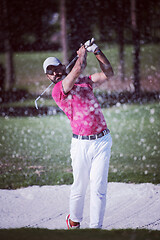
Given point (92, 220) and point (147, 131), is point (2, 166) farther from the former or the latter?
point (147, 131)

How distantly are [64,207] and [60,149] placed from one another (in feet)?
12.5

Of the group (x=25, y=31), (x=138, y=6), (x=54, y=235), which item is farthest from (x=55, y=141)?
(x=25, y=31)

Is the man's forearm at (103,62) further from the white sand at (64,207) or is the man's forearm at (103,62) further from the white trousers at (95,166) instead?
the white sand at (64,207)

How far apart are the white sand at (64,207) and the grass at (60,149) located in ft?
1.78

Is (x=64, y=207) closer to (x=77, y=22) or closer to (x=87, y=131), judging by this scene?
(x=87, y=131)

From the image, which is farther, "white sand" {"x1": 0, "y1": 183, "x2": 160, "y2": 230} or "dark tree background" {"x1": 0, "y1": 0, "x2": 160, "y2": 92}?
"dark tree background" {"x1": 0, "y1": 0, "x2": 160, "y2": 92}

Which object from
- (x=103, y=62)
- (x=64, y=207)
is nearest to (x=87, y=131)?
(x=103, y=62)

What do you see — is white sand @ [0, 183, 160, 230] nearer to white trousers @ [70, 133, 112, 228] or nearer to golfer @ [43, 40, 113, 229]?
white trousers @ [70, 133, 112, 228]

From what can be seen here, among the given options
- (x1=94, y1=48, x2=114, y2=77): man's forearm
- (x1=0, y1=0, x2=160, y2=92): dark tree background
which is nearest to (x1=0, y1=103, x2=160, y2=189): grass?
(x1=94, y1=48, x2=114, y2=77): man's forearm

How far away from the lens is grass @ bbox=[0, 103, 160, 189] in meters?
6.34

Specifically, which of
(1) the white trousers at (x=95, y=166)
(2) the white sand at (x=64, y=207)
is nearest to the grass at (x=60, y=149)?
(2) the white sand at (x=64, y=207)

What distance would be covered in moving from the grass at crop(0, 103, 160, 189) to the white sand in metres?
0.54

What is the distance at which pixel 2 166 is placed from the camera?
717cm

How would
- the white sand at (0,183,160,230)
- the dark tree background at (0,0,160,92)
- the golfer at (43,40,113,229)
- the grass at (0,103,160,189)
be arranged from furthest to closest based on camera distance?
1. the dark tree background at (0,0,160,92)
2. the grass at (0,103,160,189)
3. the white sand at (0,183,160,230)
4. the golfer at (43,40,113,229)
